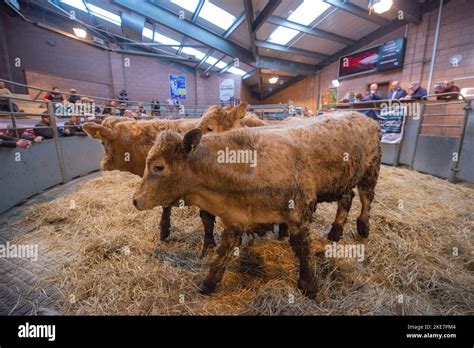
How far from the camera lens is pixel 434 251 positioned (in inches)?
115

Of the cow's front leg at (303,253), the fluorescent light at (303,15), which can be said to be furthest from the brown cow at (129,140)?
the fluorescent light at (303,15)

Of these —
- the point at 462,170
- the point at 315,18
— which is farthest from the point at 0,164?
the point at 315,18

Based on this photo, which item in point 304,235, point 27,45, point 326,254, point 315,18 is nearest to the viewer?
point 304,235

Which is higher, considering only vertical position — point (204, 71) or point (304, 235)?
point (204, 71)

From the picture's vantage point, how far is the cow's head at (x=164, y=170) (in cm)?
181

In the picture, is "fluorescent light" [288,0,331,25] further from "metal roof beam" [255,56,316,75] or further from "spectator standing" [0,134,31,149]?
"spectator standing" [0,134,31,149]

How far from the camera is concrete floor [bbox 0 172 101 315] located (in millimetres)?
2088

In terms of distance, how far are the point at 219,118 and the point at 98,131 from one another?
5.39 ft

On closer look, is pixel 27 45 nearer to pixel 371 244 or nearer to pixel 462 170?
pixel 371 244

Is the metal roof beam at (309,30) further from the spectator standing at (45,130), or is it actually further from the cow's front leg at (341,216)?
the cow's front leg at (341,216)

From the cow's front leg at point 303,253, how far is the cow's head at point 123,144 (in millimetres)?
2129

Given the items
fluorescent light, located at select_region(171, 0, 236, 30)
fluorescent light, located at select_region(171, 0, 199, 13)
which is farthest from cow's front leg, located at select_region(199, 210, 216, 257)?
fluorescent light, located at select_region(171, 0, 199, 13)

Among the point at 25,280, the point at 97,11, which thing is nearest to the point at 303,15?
the point at 97,11
